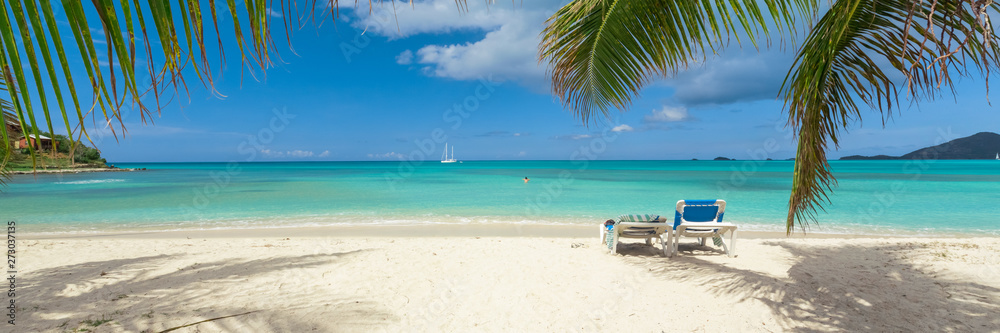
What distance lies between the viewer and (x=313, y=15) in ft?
3.52

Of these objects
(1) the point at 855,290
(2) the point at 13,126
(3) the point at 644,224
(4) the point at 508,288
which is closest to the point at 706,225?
(3) the point at 644,224

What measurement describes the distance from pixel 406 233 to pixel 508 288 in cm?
492

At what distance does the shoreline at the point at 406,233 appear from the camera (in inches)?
330

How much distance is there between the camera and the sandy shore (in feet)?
11.4

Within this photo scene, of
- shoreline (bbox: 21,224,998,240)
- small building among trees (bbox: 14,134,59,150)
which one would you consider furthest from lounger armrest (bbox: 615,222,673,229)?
small building among trees (bbox: 14,134,59,150)

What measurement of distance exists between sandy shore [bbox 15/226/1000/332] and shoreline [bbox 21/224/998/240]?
1.93 metres

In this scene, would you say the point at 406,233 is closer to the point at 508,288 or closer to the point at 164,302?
the point at 508,288

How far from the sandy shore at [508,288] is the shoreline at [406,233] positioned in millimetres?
1934

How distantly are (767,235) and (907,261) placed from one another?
3088 mm

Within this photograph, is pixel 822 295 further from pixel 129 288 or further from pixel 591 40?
pixel 129 288

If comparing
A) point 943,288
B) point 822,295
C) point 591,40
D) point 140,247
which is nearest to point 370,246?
point 140,247

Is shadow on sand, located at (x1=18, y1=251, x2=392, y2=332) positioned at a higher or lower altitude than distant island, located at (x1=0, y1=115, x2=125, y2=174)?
lower

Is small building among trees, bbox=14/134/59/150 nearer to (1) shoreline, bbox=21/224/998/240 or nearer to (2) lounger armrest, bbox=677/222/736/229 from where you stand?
(2) lounger armrest, bbox=677/222/736/229

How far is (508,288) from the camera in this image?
14.4 feet
